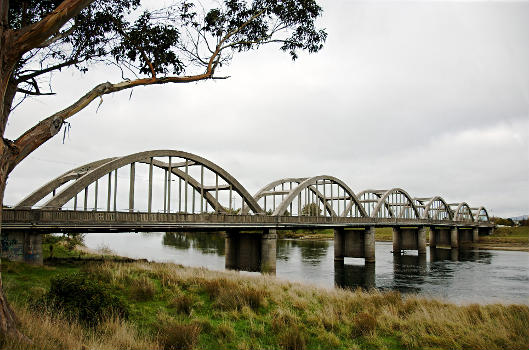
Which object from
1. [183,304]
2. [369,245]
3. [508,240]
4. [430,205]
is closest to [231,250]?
[369,245]

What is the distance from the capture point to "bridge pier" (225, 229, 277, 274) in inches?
1607

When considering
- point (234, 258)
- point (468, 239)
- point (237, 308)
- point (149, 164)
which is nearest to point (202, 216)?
point (149, 164)

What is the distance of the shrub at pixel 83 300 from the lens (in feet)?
34.6

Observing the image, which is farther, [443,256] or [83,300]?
[443,256]

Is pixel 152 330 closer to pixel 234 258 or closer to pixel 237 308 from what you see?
pixel 237 308

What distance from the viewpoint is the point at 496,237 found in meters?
104

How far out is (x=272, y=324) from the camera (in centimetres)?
1180

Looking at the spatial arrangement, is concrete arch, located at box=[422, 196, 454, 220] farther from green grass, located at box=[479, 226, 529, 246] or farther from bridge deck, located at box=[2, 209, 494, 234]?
bridge deck, located at box=[2, 209, 494, 234]

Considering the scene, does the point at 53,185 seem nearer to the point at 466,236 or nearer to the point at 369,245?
the point at 369,245

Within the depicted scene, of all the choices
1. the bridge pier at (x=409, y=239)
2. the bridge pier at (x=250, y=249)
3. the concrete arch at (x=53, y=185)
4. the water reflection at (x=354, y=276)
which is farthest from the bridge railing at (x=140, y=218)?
the bridge pier at (x=409, y=239)

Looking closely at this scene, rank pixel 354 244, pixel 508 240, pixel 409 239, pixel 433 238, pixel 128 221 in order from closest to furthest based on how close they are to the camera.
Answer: pixel 128 221
pixel 354 244
pixel 409 239
pixel 433 238
pixel 508 240

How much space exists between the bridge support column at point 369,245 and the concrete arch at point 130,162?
757 inches

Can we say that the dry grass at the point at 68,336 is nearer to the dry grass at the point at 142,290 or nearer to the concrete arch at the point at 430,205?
the dry grass at the point at 142,290

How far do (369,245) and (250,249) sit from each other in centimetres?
2249
